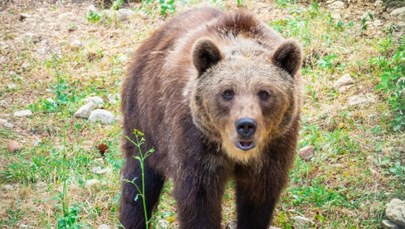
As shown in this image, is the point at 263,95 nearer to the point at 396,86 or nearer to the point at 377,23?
the point at 396,86

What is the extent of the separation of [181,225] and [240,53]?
53.2 inches

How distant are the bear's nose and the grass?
1307 millimetres

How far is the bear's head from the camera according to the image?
16.0ft

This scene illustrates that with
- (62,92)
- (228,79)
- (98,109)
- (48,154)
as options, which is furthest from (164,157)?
(62,92)

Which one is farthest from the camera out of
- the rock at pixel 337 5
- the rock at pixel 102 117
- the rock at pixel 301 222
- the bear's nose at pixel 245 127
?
the rock at pixel 337 5

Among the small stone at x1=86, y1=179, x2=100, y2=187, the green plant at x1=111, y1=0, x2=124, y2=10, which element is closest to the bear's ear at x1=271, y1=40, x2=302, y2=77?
the small stone at x1=86, y1=179, x2=100, y2=187

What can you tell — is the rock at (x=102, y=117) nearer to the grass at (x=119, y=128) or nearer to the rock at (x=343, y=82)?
the grass at (x=119, y=128)

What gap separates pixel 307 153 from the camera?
7266mm

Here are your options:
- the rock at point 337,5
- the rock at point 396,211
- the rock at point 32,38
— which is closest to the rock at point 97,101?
the rock at point 32,38

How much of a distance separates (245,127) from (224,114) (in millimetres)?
236

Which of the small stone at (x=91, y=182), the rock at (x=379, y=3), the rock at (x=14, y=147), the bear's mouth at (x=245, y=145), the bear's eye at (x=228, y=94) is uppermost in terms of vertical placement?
the bear's eye at (x=228, y=94)

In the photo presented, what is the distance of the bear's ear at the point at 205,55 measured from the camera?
503 cm

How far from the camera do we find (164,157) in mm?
5734

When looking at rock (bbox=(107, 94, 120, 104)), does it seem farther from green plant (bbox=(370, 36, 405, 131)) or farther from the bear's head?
the bear's head
